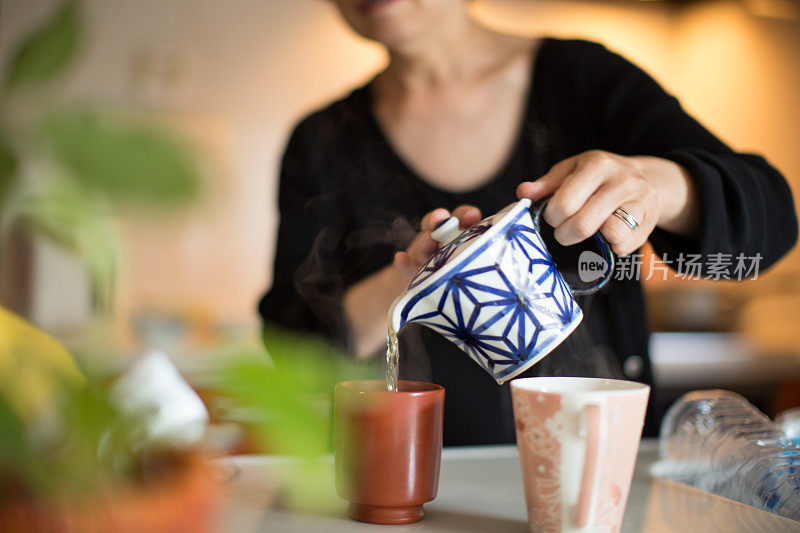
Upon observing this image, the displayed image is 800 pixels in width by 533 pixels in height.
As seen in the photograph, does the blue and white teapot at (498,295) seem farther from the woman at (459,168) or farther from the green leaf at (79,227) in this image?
the green leaf at (79,227)

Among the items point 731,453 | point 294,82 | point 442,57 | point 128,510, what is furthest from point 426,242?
point 294,82

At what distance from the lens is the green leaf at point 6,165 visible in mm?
146

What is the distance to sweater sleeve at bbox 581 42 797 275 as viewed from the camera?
972mm

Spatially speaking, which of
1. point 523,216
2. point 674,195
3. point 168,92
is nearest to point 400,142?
point 674,195

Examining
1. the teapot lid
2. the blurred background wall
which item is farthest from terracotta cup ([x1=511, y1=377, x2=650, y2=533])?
the blurred background wall

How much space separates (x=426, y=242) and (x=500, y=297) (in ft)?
0.55

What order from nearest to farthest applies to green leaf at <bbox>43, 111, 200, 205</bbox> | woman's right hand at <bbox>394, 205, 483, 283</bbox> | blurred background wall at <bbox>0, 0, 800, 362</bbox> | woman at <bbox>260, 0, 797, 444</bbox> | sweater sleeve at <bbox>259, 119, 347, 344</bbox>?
green leaf at <bbox>43, 111, 200, 205</bbox>
woman's right hand at <bbox>394, 205, 483, 283</bbox>
woman at <bbox>260, 0, 797, 444</bbox>
sweater sleeve at <bbox>259, 119, 347, 344</bbox>
blurred background wall at <bbox>0, 0, 800, 362</bbox>

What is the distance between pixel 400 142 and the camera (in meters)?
1.51

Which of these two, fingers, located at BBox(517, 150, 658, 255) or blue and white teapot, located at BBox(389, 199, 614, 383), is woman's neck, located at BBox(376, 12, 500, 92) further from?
blue and white teapot, located at BBox(389, 199, 614, 383)

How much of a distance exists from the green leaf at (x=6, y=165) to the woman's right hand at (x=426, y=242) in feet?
2.13

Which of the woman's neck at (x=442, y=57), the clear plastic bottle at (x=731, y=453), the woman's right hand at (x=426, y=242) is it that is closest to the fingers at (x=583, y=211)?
the woman's right hand at (x=426, y=242)

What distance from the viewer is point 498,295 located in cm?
67

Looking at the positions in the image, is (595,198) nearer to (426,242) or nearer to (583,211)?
(583,211)

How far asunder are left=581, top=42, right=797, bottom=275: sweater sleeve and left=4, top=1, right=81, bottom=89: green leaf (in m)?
0.94
